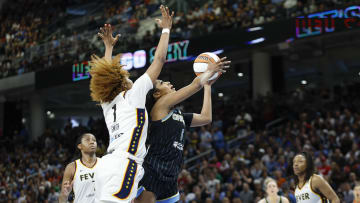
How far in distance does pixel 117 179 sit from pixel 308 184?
3002 mm

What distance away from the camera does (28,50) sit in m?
25.0

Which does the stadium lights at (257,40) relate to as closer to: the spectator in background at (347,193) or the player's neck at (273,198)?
the spectator in background at (347,193)

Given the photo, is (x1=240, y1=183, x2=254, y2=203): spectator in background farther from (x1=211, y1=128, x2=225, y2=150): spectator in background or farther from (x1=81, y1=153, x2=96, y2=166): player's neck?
(x1=81, y1=153, x2=96, y2=166): player's neck

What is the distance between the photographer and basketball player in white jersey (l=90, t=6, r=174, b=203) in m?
4.50

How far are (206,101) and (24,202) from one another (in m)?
13.1

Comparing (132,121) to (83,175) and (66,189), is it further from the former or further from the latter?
(83,175)

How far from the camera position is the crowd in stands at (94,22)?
61.2ft

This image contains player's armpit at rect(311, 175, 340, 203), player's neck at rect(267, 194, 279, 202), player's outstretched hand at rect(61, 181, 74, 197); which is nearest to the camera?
player's armpit at rect(311, 175, 340, 203)

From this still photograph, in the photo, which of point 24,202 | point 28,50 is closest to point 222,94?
point 28,50

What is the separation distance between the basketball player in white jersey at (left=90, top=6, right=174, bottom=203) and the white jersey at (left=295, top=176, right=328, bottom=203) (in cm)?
272

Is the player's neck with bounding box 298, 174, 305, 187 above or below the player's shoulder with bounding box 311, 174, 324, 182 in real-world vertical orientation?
below

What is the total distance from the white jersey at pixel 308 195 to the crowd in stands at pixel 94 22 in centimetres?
1095

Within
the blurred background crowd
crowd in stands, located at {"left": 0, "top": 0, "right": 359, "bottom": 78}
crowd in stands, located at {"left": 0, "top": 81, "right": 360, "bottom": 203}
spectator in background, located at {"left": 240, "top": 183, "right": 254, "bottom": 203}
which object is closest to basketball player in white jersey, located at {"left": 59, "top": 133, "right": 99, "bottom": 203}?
the blurred background crowd

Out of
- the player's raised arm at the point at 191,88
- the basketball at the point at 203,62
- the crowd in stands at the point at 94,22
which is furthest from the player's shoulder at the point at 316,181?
the crowd in stands at the point at 94,22
